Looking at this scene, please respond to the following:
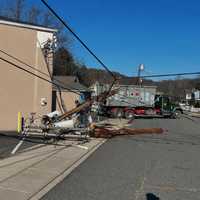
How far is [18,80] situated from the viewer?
65.8ft

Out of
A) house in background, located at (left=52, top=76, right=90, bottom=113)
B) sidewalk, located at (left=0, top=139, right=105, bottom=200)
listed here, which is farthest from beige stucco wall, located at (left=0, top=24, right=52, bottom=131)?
sidewalk, located at (left=0, top=139, right=105, bottom=200)

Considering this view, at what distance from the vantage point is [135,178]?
8.88 metres

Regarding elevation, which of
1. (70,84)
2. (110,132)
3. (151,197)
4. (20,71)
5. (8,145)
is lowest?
(151,197)

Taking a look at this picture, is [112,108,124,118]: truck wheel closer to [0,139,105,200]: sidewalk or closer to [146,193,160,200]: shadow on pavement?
[0,139,105,200]: sidewalk

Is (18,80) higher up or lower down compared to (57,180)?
higher up

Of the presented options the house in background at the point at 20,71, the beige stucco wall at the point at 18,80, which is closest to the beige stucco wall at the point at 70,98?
the house in background at the point at 20,71

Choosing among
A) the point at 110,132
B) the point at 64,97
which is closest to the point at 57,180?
the point at 110,132

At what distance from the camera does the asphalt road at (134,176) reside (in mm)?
7320

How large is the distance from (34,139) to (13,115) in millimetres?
4159

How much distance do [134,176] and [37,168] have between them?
257 cm

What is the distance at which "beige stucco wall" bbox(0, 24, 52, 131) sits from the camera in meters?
19.5

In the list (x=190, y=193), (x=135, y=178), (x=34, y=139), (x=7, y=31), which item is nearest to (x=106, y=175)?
(x=135, y=178)

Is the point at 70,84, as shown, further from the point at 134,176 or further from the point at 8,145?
the point at 134,176

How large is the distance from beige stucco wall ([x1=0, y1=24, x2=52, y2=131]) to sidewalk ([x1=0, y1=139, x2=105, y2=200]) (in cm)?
616
